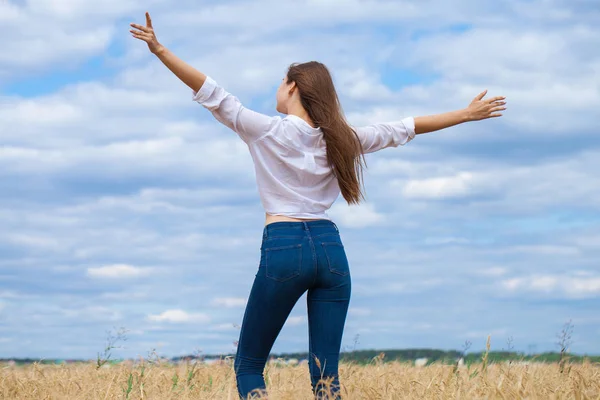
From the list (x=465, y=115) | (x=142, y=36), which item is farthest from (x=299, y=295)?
(x=465, y=115)

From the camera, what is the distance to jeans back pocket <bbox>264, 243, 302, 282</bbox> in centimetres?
461

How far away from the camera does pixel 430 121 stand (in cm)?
579

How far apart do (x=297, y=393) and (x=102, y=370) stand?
338 cm

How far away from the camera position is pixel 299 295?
4754 millimetres

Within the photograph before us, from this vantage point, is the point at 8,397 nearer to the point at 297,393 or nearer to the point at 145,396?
the point at 145,396

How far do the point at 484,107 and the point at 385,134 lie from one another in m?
1.04

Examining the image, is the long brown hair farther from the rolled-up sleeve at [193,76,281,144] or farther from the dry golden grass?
the dry golden grass

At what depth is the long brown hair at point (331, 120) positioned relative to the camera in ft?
16.5

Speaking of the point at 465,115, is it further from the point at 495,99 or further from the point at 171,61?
the point at 171,61

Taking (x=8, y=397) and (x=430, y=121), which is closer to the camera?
(x=430, y=121)

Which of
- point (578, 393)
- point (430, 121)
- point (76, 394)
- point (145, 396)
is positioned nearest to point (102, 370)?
point (76, 394)

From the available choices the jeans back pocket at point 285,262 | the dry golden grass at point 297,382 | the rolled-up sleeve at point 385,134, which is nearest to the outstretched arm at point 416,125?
the rolled-up sleeve at point 385,134

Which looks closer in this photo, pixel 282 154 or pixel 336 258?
pixel 336 258

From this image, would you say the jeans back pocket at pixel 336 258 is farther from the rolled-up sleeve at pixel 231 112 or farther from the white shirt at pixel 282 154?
the rolled-up sleeve at pixel 231 112
